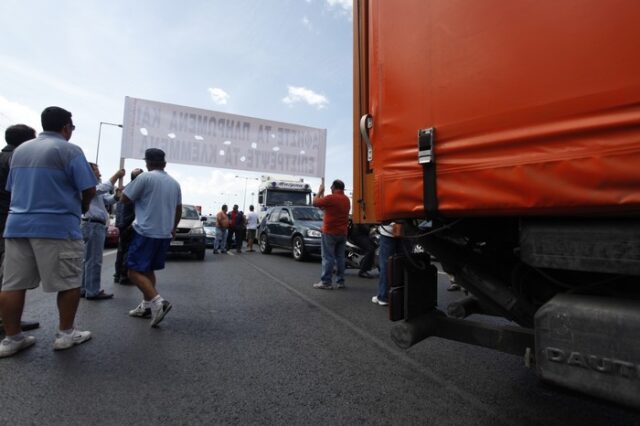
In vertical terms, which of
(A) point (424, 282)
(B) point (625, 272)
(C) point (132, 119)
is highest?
(C) point (132, 119)

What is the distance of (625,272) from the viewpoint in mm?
1354

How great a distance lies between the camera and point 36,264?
3039mm

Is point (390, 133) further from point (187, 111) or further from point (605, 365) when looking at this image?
point (187, 111)

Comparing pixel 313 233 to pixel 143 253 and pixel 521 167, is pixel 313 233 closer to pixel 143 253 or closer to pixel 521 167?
pixel 143 253

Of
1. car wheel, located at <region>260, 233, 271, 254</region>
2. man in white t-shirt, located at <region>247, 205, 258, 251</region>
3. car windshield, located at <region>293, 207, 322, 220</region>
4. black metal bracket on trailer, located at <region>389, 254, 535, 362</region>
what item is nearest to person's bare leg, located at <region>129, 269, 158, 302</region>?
black metal bracket on trailer, located at <region>389, 254, 535, 362</region>

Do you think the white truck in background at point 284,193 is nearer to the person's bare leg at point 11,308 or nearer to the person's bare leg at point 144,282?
the person's bare leg at point 144,282

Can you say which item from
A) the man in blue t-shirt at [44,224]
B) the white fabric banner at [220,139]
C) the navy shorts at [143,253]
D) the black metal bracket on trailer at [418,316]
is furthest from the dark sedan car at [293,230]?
the black metal bracket on trailer at [418,316]

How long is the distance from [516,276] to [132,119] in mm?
11319

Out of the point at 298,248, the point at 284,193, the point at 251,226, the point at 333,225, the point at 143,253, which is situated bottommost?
the point at 298,248

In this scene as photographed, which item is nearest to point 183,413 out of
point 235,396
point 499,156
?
point 235,396

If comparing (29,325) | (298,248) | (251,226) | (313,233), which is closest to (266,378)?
(29,325)

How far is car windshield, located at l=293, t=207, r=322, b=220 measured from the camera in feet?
39.0

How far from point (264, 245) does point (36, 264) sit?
1068 centimetres

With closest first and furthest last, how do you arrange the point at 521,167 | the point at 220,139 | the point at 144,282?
the point at 521,167, the point at 144,282, the point at 220,139
